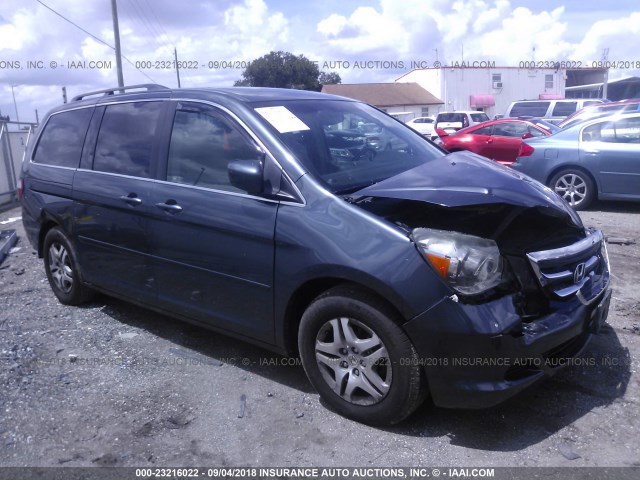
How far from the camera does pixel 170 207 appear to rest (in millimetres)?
4020

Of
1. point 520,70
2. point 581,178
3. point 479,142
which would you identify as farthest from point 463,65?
point 581,178

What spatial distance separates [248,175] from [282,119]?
560 millimetres

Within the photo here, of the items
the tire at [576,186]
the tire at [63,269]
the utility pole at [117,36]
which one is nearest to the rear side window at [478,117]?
the utility pole at [117,36]

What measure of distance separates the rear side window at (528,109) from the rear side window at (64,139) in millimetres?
19599

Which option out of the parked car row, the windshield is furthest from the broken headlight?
the parked car row

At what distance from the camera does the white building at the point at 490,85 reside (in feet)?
164

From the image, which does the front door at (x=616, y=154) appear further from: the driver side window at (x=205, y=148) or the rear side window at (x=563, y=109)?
the rear side window at (x=563, y=109)

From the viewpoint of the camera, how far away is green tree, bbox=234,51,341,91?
5459 cm

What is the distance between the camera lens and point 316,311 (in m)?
3.38

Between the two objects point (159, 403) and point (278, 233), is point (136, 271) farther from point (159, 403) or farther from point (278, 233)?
point (278, 233)

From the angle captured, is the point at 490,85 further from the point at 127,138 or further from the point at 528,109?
the point at 127,138

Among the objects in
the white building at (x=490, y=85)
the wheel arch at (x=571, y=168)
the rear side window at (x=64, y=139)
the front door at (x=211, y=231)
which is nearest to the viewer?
the front door at (x=211, y=231)

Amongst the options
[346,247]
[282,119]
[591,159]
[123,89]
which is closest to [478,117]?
[591,159]

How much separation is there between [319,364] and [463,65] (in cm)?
4897
